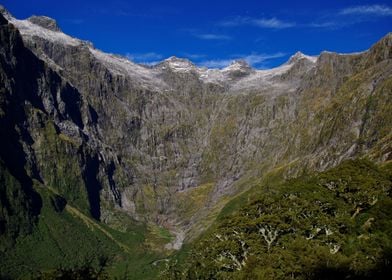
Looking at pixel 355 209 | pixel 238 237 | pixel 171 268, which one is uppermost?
pixel 355 209

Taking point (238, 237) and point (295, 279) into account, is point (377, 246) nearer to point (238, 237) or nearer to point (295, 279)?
point (295, 279)

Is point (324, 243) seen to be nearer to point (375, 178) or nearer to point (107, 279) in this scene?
point (375, 178)

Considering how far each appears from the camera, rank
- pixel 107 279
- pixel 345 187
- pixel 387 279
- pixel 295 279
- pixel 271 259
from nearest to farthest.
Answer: pixel 107 279, pixel 387 279, pixel 295 279, pixel 271 259, pixel 345 187

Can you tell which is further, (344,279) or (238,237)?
(238,237)

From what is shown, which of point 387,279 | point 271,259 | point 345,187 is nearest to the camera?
point 387,279

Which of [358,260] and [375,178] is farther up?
[375,178]

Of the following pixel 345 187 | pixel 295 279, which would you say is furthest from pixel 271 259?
pixel 345 187

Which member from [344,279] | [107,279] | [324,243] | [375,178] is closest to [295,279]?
[344,279]
